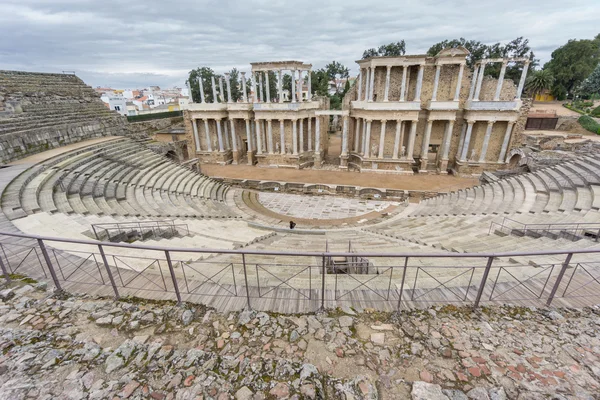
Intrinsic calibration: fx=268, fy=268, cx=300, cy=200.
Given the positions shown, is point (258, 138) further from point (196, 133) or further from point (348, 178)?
point (348, 178)

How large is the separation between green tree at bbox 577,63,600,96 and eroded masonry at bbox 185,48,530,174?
33.7 m

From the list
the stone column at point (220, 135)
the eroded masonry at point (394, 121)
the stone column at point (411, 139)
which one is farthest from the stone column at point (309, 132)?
the stone column at point (411, 139)

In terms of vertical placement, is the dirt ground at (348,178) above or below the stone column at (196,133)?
below

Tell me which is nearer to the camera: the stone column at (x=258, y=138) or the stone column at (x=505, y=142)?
the stone column at (x=505, y=142)

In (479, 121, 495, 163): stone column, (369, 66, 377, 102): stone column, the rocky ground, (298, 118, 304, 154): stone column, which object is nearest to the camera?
the rocky ground

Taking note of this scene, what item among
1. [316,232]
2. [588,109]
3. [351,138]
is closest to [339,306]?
[316,232]

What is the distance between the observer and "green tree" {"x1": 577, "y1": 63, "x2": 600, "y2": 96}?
42.8 m

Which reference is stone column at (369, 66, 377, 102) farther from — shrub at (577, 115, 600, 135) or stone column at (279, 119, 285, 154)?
shrub at (577, 115, 600, 135)

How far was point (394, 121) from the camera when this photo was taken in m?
25.9

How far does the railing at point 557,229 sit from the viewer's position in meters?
9.55

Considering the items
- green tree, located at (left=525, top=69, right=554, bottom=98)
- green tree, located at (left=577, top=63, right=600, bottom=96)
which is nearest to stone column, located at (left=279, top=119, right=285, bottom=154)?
green tree, located at (left=525, top=69, right=554, bottom=98)

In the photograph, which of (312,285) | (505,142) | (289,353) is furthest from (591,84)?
(289,353)

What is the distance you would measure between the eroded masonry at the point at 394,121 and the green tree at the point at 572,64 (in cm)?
3240

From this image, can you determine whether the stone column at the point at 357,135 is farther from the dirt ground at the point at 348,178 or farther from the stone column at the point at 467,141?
the stone column at the point at 467,141
